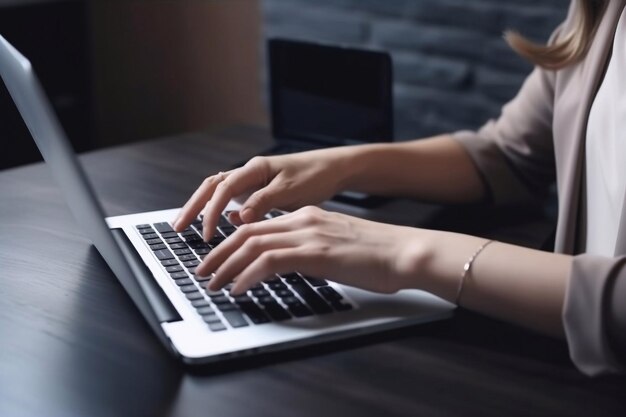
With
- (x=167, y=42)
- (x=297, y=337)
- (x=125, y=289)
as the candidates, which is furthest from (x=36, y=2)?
(x=297, y=337)

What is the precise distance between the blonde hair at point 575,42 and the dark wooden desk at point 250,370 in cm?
43

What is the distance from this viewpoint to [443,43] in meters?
1.73

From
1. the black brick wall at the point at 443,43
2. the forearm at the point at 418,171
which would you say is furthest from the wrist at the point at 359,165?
the black brick wall at the point at 443,43

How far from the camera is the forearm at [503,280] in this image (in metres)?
0.71

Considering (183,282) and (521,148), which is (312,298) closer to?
(183,282)

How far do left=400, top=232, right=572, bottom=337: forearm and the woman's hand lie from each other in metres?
0.02

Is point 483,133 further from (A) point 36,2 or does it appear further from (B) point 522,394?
(A) point 36,2

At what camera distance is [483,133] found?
1.21 meters

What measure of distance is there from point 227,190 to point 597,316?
0.40m

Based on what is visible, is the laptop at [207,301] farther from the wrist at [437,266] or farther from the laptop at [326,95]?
the laptop at [326,95]


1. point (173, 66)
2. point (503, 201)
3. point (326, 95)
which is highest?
point (326, 95)

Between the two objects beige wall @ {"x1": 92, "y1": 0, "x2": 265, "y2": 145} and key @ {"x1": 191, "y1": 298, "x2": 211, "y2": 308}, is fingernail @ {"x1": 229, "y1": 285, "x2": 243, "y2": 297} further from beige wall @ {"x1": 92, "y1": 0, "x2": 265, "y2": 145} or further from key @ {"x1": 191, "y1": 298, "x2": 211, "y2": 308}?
beige wall @ {"x1": 92, "y1": 0, "x2": 265, "y2": 145}

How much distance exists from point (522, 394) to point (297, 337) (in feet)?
0.59

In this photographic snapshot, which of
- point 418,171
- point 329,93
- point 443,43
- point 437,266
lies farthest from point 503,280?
point 443,43
